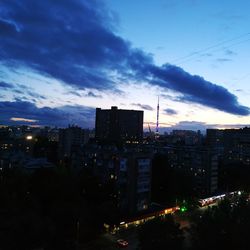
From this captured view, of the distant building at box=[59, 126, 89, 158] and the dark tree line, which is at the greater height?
the distant building at box=[59, 126, 89, 158]

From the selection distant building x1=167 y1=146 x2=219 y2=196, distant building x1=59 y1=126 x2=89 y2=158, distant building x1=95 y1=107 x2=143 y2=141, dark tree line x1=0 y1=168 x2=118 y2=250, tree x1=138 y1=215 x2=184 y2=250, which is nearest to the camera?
tree x1=138 y1=215 x2=184 y2=250

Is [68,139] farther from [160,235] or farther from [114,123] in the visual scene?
[160,235]

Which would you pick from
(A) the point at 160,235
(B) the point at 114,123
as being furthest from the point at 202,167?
(B) the point at 114,123

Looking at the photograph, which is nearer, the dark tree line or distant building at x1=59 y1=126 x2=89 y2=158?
the dark tree line

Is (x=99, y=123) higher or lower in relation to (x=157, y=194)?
higher

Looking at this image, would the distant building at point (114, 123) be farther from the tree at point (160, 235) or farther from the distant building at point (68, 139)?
the tree at point (160, 235)

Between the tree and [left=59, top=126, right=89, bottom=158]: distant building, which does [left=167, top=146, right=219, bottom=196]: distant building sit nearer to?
[left=59, top=126, right=89, bottom=158]: distant building

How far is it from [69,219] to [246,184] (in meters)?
24.6

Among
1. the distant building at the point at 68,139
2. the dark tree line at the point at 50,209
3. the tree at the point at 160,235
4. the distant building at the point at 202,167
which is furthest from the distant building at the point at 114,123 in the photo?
the tree at the point at 160,235

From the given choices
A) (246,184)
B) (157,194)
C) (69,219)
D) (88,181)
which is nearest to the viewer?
(69,219)

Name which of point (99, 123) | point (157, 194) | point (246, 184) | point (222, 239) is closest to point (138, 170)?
point (157, 194)

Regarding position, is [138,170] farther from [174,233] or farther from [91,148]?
[174,233]

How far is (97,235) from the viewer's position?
19719 millimetres

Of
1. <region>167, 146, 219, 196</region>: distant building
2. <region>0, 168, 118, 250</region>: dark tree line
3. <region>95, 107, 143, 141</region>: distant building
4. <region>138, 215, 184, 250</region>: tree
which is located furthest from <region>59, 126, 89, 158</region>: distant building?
<region>138, 215, 184, 250</region>: tree
